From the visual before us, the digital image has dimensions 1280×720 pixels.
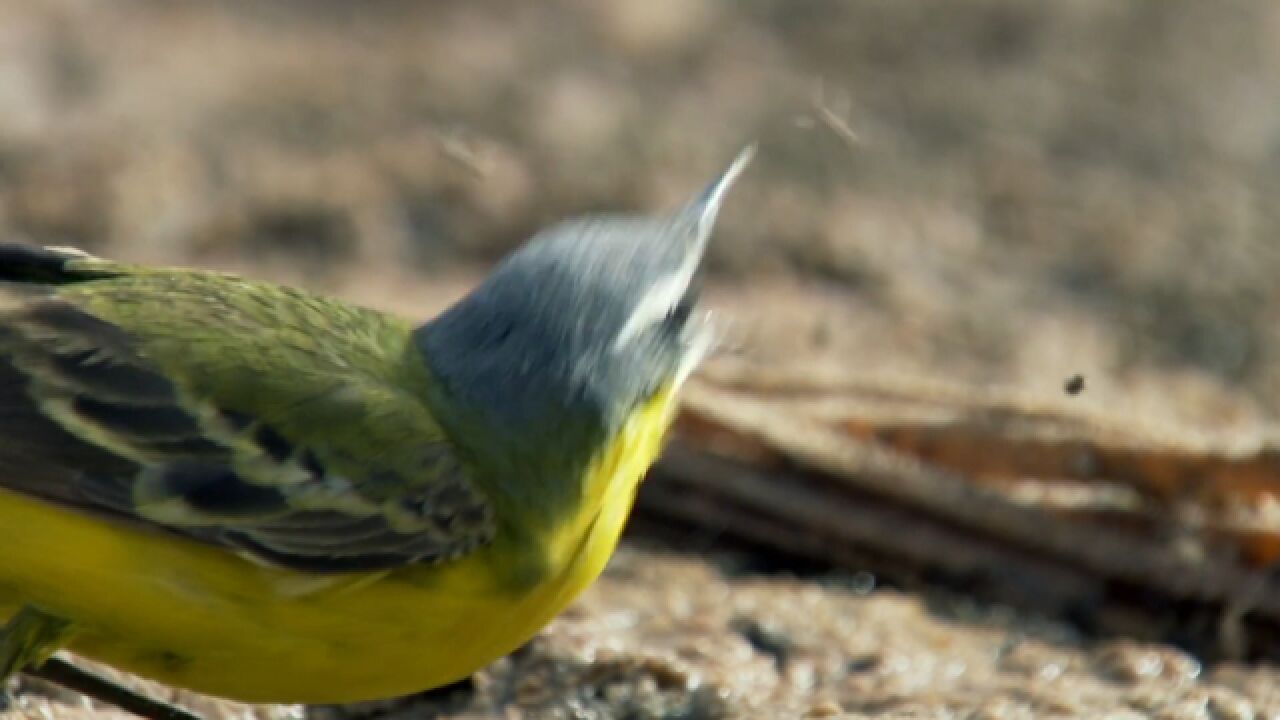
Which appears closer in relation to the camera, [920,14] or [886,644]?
[886,644]

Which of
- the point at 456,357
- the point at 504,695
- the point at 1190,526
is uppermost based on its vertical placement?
the point at 456,357

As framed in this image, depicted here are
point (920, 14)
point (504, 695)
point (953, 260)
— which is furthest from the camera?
point (920, 14)

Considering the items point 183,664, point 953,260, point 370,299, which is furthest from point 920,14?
point 183,664

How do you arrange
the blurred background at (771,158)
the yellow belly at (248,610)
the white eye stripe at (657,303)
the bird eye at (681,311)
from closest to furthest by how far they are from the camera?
the yellow belly at (248,610) < the white eye stripe at (657,303) < the bird eye at (681,311) < the blurred background at (771,158)

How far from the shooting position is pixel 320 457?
4078 mm

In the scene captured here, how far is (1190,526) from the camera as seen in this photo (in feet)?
17.4

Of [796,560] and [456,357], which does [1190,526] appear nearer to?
[796,560]

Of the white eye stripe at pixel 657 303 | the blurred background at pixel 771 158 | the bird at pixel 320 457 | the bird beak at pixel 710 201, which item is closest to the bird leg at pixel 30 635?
the bird at pixel 320 457

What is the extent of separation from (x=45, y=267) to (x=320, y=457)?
0.74 m

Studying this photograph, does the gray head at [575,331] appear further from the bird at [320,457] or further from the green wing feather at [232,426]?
the green wing feather at [232,426]

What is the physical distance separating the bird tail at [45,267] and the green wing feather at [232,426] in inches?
3.2

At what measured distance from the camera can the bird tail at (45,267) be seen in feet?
14.2

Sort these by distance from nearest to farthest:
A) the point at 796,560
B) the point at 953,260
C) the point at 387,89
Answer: the point at 796,560
the point at 953,260
the point at 387,89

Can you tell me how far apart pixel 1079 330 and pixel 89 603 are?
419 cm
